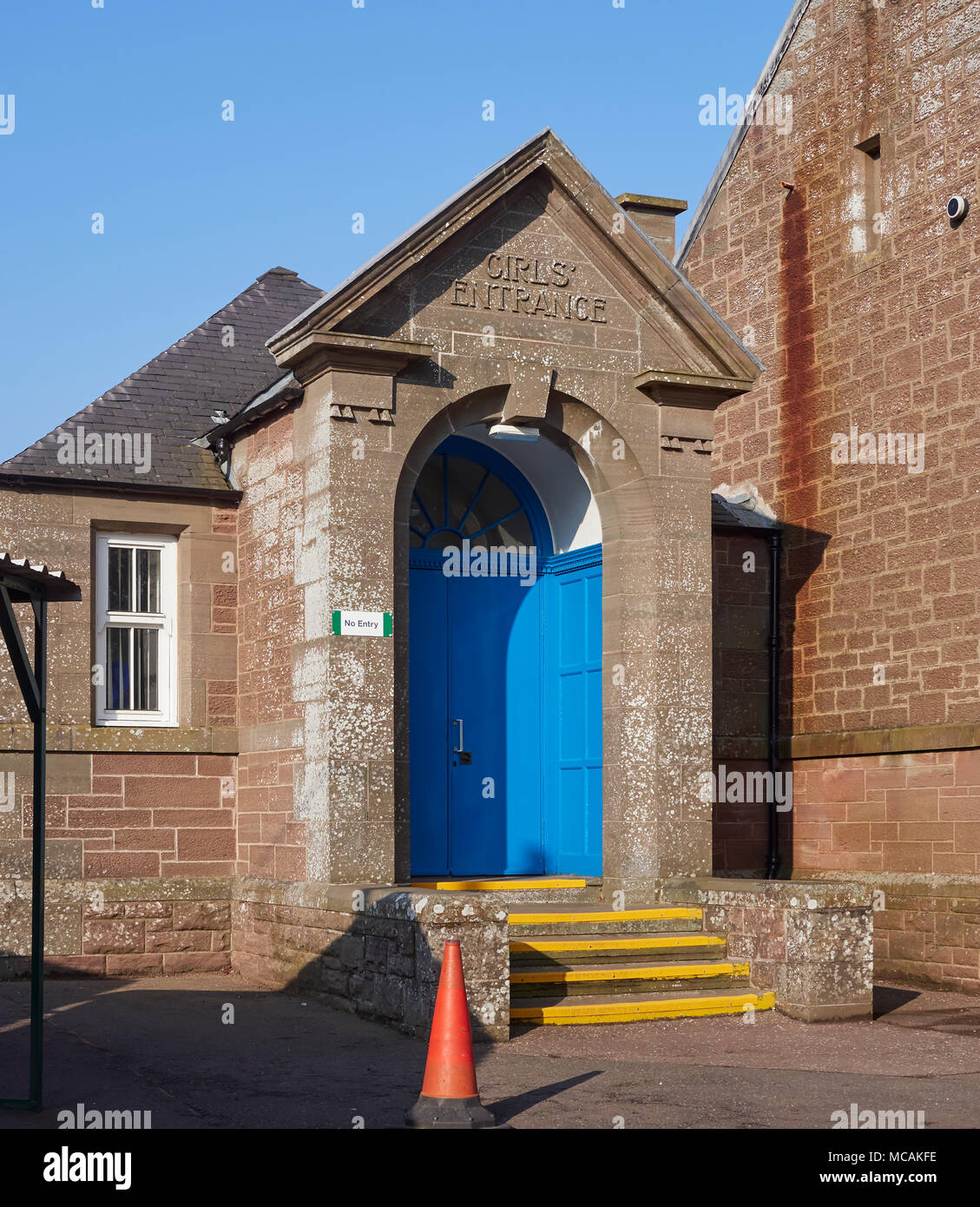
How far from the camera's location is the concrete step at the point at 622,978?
390 inches

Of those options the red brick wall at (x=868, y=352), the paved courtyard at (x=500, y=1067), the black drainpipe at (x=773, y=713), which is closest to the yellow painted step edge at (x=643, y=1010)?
the paved courtyard at (x=500, y=1067)

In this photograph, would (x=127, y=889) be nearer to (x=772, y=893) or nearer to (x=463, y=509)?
(x=463, y=509)

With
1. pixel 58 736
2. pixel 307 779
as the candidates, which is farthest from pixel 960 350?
pixel 58 736

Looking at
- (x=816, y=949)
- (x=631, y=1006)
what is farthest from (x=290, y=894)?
(x=816, y=949)

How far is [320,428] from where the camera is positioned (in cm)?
1097

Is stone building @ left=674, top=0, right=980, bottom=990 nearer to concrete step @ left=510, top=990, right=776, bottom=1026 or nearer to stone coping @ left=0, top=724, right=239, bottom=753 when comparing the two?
concrete step @ left=510, top=990, right=776, bottom=1026

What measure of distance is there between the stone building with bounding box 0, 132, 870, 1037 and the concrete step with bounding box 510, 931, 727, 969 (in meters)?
0.02

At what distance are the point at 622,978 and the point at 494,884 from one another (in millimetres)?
1630

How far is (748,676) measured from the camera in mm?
14750

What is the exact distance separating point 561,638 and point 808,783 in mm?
3258

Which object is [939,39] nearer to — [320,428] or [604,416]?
[604,416]

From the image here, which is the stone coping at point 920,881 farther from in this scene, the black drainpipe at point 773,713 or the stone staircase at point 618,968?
the stone staircase at point 618,968

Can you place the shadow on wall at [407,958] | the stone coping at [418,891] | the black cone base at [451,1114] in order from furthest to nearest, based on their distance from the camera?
the stone coping at [418,891]
the shadow on wall at [407,958]
the black cone base at [451,1114]

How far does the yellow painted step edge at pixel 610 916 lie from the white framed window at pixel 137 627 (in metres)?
3.83
